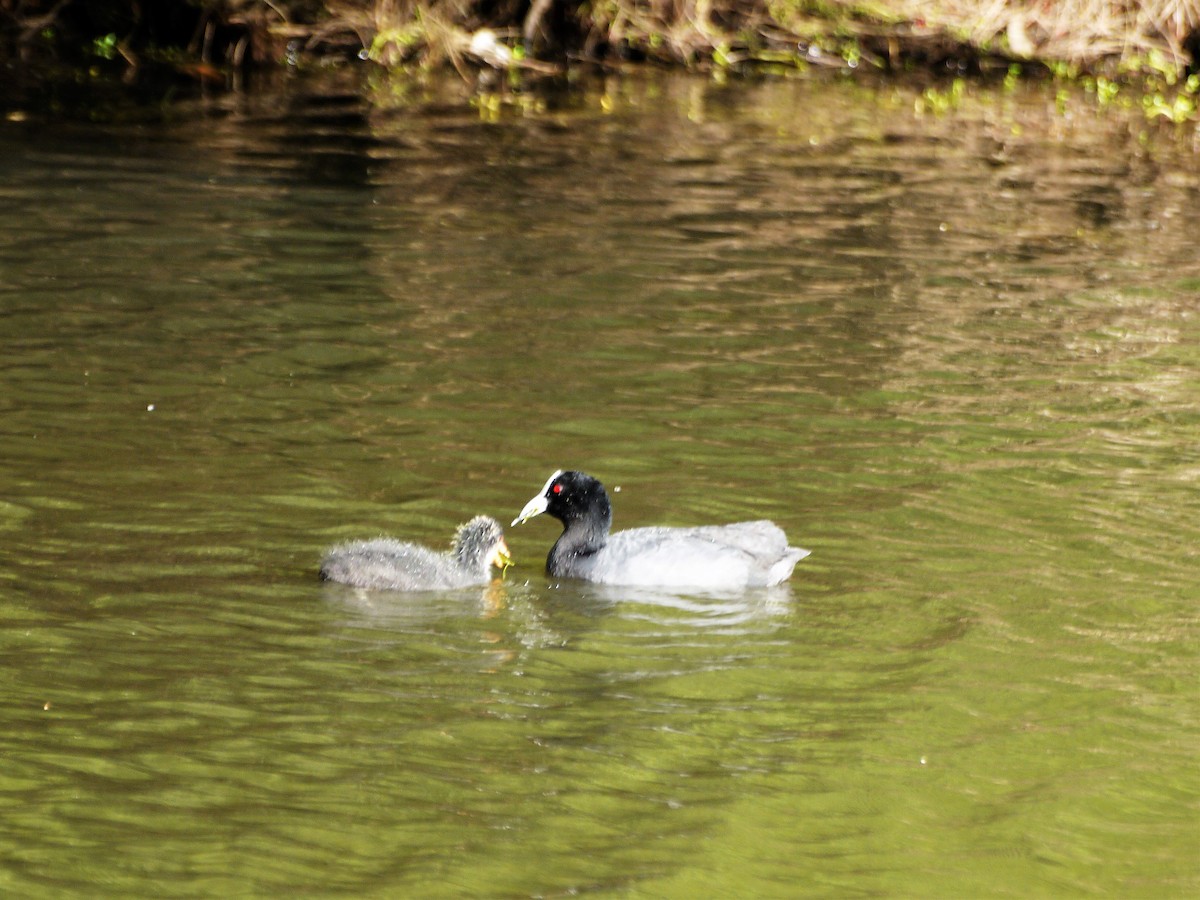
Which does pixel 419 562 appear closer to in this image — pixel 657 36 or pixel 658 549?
pixel 658 549

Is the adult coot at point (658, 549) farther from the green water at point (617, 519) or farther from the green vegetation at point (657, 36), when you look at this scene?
the green vegetation at point (657, 36)

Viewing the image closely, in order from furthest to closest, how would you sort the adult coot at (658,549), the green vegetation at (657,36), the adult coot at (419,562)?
the green vegetation at (657,36) → the adult coot at (658,549) → the adult coot at (419,562)

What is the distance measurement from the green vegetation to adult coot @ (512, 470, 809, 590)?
15.6 m

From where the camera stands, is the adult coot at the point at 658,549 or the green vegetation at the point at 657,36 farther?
the green vegetation at the point at 657,36

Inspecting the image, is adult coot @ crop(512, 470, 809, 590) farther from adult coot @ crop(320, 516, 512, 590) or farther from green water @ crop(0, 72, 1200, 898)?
adult coot @ crop(320, 516, 512, 590)

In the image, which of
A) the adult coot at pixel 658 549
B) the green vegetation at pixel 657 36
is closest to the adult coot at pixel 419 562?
the adult coot at pixel 658 549

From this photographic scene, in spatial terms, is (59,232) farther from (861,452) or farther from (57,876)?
(57,876)

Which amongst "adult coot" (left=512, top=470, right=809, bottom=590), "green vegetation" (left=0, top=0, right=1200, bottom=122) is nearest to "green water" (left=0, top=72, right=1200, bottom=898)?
"adult coot" (left=512, top=470, right=809, bottom=590)

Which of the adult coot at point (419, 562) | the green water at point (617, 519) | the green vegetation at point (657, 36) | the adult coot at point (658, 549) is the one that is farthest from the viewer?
the green vegetation at point (657, 36)

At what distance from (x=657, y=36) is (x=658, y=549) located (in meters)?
18.1

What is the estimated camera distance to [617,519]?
367 inches

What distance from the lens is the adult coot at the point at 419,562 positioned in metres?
8.00

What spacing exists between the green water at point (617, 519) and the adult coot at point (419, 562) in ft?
0.43

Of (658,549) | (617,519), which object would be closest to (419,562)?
(658,549)
